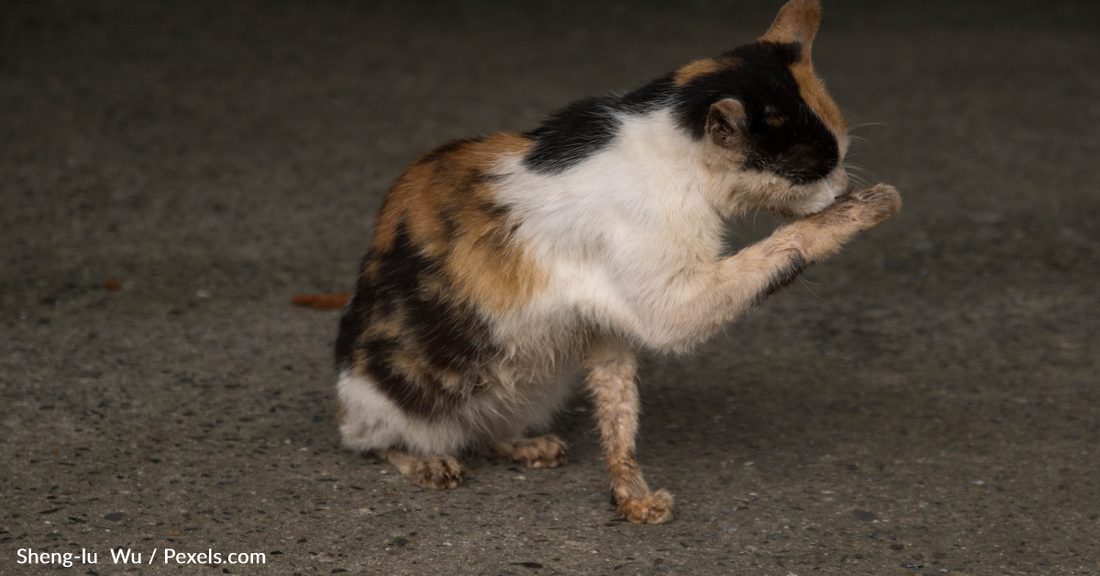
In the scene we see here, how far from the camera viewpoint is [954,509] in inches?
132

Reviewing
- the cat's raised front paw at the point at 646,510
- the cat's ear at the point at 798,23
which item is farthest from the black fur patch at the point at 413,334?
the cat's ear at the point at 798,23

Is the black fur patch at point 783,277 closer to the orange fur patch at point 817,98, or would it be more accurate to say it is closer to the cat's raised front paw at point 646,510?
the orange fur patch at point 817,98

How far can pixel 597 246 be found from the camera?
3068 millimetres

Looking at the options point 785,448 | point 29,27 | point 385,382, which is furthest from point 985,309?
point 29,27

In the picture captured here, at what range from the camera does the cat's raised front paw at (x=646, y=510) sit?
322 cm

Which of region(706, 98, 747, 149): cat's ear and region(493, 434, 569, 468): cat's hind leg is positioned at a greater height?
region(706, 98, 747, 149): cat's ear

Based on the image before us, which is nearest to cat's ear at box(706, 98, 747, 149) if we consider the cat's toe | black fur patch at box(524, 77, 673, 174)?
black fur patch at box(524, 77, 673, 174)

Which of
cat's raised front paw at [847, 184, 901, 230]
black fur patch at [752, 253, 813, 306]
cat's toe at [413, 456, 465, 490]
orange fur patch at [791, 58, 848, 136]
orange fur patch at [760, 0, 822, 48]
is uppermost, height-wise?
orange fur patch at [760, 0, 822, 48]

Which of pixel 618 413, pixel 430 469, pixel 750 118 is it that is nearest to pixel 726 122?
pixel 750 118

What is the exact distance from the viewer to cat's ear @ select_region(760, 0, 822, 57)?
3309 mm

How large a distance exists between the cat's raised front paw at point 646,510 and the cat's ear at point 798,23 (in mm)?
1392

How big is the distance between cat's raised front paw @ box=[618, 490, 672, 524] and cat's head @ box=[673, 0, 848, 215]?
87 cm

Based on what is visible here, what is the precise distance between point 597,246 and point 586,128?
36 cm

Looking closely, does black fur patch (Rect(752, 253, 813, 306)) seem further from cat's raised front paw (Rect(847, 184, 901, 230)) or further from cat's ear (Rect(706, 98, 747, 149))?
cat's ear (Rect(706, 98, 747, 149))
